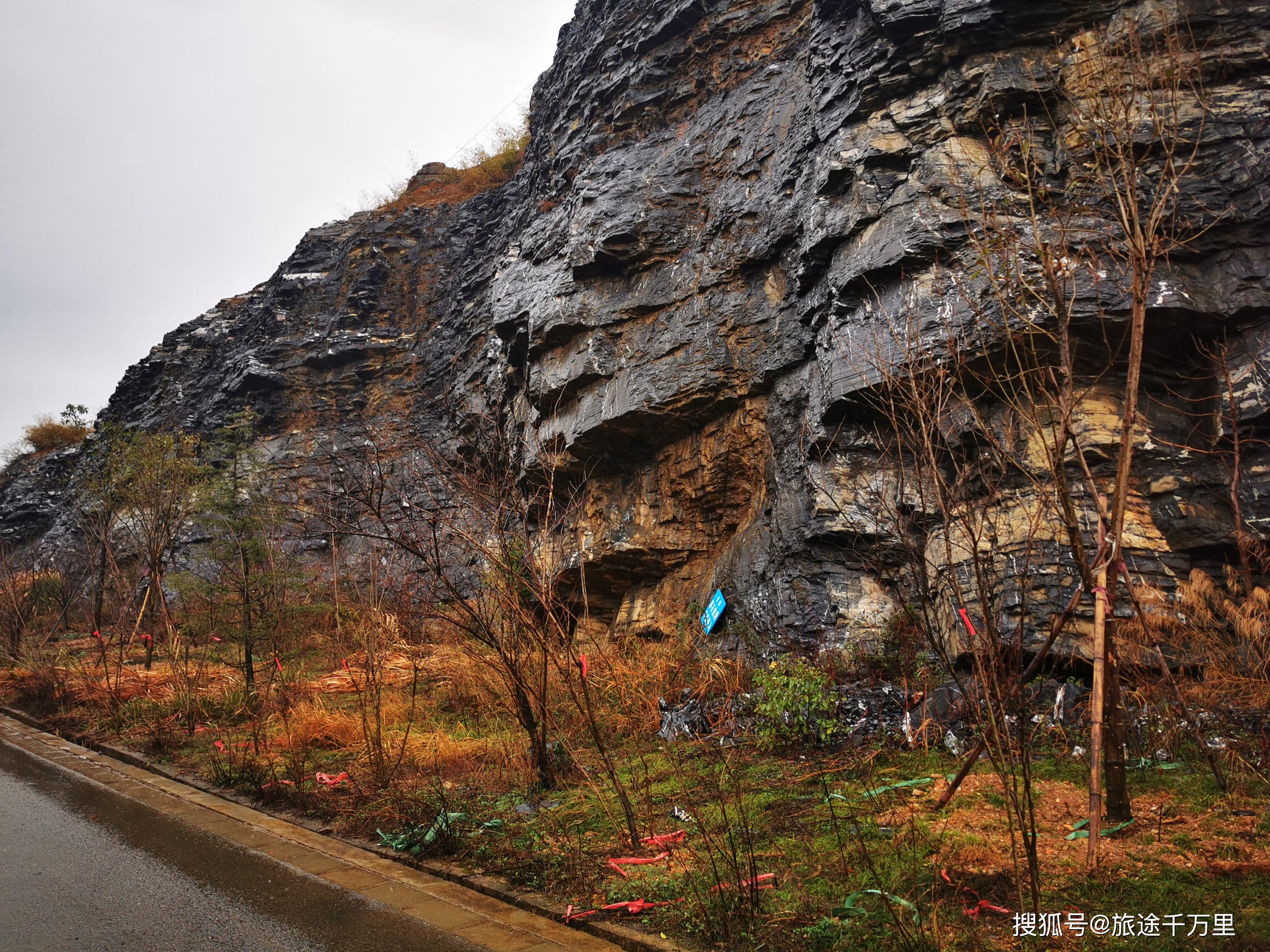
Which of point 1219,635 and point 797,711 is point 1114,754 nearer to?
point 1219,635

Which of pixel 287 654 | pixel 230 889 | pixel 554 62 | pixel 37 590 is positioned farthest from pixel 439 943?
pixel 37 590

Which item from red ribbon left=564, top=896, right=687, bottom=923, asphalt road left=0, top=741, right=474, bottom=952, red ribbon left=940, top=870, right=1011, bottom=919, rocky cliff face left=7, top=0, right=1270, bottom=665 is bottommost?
asphalt road left=0, top=741, right=474, bottom=952

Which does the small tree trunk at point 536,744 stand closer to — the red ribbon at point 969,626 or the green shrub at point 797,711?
the green shrub at point 797,711

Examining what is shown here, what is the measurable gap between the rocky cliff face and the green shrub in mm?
1126

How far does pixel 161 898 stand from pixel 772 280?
34.0ft

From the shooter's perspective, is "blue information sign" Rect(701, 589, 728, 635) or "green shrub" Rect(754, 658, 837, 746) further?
"blue information sign" Rect(701, 589, 728, 635)

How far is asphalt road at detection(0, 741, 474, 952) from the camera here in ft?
12.4

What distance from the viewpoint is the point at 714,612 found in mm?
9852

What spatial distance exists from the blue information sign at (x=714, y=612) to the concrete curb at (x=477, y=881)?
5384 mm

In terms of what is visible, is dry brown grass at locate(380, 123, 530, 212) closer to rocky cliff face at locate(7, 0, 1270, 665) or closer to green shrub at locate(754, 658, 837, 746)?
rocky cliff face at locate(7, 0, 1270, 665)

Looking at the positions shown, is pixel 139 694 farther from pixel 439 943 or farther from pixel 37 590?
pixel 37 590

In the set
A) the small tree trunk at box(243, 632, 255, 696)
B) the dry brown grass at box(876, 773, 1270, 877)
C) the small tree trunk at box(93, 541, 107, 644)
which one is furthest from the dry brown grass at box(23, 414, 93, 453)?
the dry brown grass at box(876, 773, 1270, 877)

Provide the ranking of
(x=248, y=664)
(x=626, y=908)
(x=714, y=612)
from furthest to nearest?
(x=248, y=664), (x=714, y=612), (x=626, y=908)

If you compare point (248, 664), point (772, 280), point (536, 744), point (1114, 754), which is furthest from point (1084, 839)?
point (248, 664)
